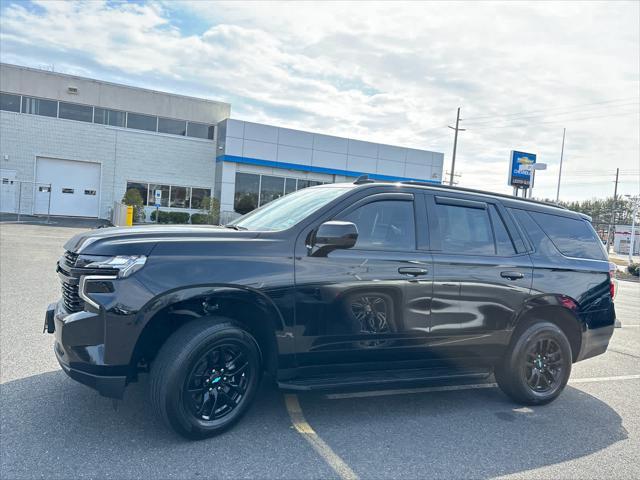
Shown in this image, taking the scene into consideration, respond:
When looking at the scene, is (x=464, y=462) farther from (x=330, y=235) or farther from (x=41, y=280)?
(x=41, y=280)

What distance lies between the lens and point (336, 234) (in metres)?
3.68

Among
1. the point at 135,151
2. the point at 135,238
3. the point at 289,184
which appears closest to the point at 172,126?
the point at 135,151

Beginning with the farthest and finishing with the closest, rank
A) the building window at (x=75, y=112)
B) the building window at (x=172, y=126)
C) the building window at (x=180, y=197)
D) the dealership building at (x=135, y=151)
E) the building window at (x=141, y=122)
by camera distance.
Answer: the building window at (x=180, y=197) < the building window at (x=172, y=126) < the building window at (x=141, y=122) < the building window at (x=75, y=112) < the dealership building at (x=135, y=151)

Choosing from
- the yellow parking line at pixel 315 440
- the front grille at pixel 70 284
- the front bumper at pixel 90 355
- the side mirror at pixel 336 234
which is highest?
the side mirror at pixel 336 234

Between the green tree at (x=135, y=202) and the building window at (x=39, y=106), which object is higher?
the building window at (x=39, y=106)

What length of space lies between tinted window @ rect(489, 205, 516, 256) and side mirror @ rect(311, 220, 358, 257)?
5.67 ft

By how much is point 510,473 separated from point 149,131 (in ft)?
98.4

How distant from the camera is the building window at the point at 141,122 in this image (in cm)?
2977

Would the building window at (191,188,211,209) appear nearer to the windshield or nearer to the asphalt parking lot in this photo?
the asphalt parking lot

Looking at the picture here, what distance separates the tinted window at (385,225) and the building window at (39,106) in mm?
29256

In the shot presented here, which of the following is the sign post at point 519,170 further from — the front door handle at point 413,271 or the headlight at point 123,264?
the headlight at point 123,264

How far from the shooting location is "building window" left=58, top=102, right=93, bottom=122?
2855cm

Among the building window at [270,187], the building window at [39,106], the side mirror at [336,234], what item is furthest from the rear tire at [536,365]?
the building window at [39,106]

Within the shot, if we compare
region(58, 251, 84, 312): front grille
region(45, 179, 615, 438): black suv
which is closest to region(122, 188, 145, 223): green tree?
region(45, 179, 615, 438): black suv
